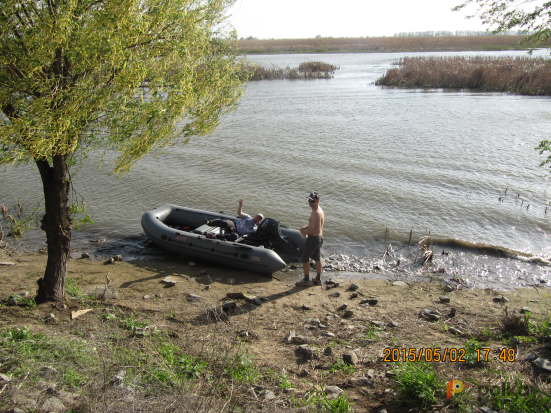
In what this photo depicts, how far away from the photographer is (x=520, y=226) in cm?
1045

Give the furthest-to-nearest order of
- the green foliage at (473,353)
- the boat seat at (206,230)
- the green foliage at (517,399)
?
the boat seat at (206,230)
the green foliage at (473,353)
the green foliage at (517,399)

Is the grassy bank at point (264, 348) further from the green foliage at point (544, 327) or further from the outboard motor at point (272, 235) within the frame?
the outboard motor at point (272, 235)

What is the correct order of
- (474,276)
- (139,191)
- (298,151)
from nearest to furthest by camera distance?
(474,276), (139,191), (298,151)

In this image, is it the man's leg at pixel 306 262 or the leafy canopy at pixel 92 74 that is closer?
the leafy canopy at pixel 92 74

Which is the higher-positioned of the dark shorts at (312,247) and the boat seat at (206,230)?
the dark shorts at (312,247)

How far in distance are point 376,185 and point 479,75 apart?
1966 cm

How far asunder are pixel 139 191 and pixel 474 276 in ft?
31.7

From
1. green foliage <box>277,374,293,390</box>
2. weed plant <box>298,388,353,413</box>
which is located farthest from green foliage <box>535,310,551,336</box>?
green foliage <box>277,374,293,390</box>

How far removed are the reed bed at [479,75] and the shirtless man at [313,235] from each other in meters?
24.3

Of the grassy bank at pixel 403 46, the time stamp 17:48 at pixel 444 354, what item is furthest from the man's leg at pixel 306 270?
the grassy bank at pixel 403 46

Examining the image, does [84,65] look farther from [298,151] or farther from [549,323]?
[298,151]

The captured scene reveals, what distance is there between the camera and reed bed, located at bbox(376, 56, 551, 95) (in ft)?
84.6

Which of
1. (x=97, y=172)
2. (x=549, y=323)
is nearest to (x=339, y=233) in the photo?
(x=549, y=323)

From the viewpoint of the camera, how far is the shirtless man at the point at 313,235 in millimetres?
7509
